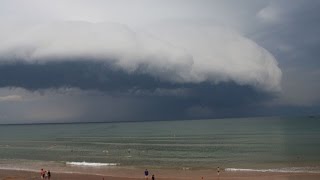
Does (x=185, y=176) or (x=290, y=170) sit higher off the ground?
(x=290, y=170)

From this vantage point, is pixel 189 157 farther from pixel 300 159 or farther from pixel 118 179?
pixel 118 179

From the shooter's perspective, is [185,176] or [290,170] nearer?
[185,176]

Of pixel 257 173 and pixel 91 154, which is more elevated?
pixel 91 154

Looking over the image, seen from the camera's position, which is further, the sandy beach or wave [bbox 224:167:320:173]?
wave [bbox 224:167:320:173]

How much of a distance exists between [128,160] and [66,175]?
1840 cm

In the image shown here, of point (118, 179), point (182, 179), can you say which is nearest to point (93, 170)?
point (118, 179)

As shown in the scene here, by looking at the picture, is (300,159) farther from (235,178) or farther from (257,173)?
(235,178)

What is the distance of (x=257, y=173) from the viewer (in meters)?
51.2

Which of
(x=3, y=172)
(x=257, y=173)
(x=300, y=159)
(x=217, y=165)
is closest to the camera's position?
(x=257, y=173)

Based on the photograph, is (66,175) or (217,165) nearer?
(66,175)

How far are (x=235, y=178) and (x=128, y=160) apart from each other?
1034 inches

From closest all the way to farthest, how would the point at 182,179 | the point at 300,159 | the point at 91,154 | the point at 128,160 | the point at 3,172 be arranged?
the point at 182,179, the point at 3,172, the point at 300,159, the point at 128,160, the point at 91,154

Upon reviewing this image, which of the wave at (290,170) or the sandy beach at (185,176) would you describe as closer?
the sandy beach at (185,176)

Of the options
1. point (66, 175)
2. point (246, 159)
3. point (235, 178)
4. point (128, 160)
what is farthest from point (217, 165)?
point (66, 175)
